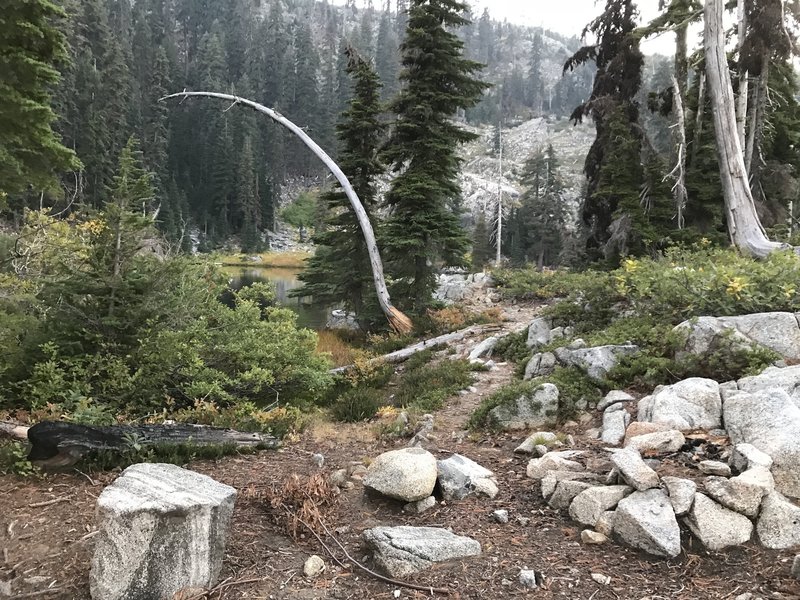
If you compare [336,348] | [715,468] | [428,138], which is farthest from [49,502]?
[428,138]

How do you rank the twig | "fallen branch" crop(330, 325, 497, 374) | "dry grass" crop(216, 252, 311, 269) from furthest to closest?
"dry grass" crop(216, 252, 311, 269), "fallen branch" crop(330, 325, 497, 374), the twig

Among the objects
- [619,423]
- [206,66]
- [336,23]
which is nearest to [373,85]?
[619,423]

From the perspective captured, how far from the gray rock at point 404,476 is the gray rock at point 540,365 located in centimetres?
408

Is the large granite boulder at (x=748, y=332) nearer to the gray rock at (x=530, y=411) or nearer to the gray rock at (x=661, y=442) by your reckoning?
the gray rock at (x=530, y=411)

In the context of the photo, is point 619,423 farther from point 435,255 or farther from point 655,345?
point 435,255

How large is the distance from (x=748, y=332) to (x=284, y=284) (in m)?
42.9

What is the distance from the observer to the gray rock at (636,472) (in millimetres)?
3744

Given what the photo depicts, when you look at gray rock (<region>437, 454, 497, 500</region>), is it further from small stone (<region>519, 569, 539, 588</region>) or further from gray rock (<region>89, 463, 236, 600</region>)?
gray rock (<region>89, 463, 236, 600</region>)

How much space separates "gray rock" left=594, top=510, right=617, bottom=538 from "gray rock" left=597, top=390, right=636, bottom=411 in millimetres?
2690

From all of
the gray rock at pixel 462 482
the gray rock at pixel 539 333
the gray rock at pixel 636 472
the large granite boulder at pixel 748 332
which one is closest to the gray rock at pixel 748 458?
the gray rock at pixel 636 472

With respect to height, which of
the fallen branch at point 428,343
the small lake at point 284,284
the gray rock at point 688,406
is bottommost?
the small lake at point 284,284

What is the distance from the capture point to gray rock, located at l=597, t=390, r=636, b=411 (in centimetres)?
628

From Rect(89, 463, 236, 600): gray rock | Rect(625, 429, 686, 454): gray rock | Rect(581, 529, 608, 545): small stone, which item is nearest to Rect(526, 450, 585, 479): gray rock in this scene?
Rect(625, 429, 686, 454): gray rock

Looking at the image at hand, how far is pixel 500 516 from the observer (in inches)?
162
